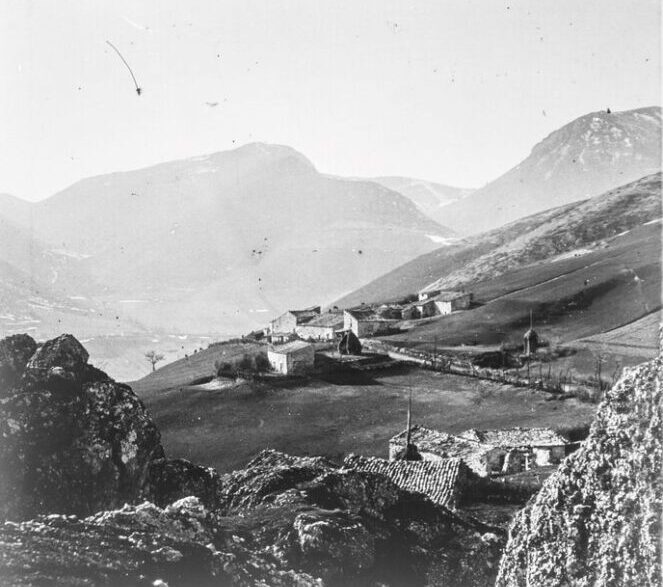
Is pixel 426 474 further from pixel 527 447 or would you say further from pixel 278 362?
pixel 278 362

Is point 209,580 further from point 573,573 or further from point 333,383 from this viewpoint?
point 333,383

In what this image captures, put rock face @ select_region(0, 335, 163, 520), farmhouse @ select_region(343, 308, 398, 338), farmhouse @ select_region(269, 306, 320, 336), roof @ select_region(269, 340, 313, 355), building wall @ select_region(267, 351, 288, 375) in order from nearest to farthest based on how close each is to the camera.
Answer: rock face @ select_region(0, 335, 163, 520) → building wall @ select_region(267, 351, 288, 375) → roof @ select_region(269, 340, 313, 355) → farmhouse @ select_region(343, 308, 398, 338) → farmhouse @ select_region(269, 306, 320, 336)

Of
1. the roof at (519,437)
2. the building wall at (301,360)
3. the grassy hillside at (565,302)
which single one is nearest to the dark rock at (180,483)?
the roof at (519,437)

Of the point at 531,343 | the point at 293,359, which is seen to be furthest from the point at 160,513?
the point at 531,343

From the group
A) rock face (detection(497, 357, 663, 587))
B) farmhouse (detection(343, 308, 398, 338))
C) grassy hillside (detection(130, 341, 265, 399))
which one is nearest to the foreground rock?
rock face (detection(497, 357, 663, 587))

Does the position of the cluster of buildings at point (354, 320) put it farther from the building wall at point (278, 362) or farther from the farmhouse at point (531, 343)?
the farmhouse at point (531, 343)

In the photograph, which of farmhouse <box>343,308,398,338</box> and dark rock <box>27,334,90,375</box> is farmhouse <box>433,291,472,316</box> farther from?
dark rock <box>27,334,90,375</box>

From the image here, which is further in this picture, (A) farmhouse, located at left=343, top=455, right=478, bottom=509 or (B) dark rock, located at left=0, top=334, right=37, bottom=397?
(A) farmhouse, located at left=343, top=455, right=478, bottom=509

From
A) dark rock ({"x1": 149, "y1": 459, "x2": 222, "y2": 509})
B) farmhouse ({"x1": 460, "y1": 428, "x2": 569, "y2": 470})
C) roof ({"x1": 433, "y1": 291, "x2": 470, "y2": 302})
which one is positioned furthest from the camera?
roof ({"x1": 433, "y1": 291, "x2": 470, "y2": 302})
